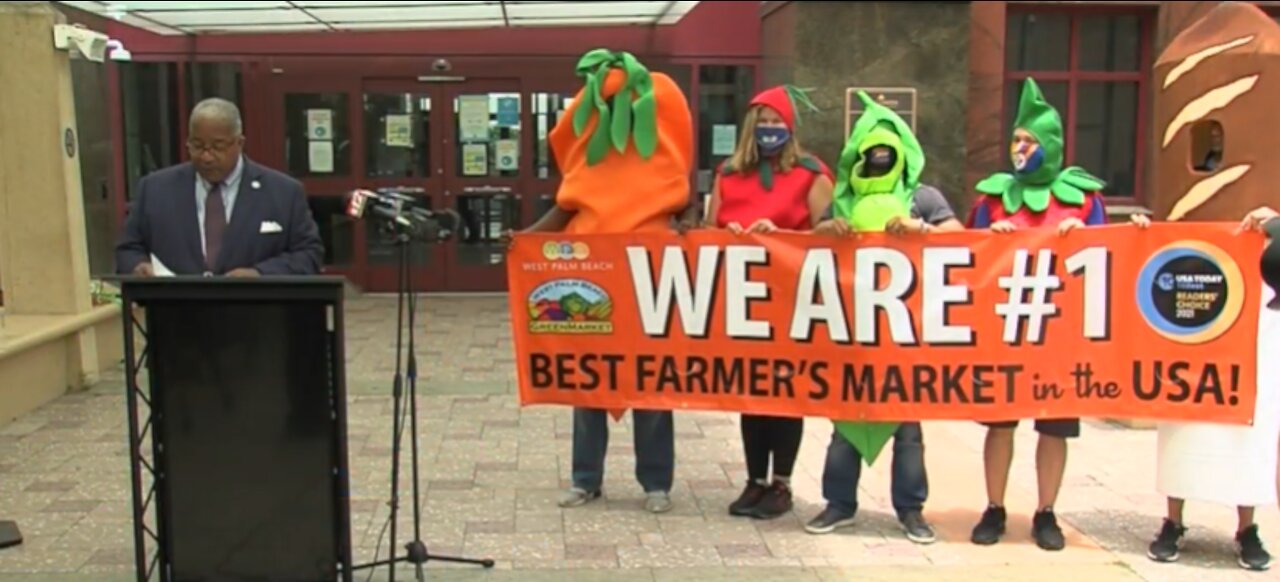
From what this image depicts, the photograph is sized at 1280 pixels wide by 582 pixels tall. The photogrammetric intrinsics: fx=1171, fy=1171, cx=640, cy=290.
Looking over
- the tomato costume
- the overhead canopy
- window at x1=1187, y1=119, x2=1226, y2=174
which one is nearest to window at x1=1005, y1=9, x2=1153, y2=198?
the overhead canopy

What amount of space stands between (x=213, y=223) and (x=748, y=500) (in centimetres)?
255

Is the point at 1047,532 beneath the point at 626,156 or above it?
beneath

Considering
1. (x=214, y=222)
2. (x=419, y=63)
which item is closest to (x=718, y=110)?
(x=419, y=63)

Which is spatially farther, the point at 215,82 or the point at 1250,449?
the point at 215,82

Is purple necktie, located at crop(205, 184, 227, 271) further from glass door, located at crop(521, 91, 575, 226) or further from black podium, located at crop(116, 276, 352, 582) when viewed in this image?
glass door, located at crop(521, 91, 575, 226)

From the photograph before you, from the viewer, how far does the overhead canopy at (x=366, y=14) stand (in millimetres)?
10539

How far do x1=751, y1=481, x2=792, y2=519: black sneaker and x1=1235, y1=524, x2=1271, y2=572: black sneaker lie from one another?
5.99 feet

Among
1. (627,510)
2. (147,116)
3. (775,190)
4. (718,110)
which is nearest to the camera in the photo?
(775,190)

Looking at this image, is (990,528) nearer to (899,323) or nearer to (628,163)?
(899,323)

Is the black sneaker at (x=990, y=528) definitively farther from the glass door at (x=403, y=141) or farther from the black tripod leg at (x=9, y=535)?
the glass door at (x=403, y=141)

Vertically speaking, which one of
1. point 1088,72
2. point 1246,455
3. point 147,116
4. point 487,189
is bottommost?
point 1246,455

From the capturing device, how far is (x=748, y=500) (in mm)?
5230

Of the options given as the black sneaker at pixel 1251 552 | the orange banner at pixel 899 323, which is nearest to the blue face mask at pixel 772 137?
the orange banner at pixel 899 323

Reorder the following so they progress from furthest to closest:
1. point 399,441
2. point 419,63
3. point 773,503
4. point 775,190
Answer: point 419,63, point 773,503, point 775,190, point 399,441
